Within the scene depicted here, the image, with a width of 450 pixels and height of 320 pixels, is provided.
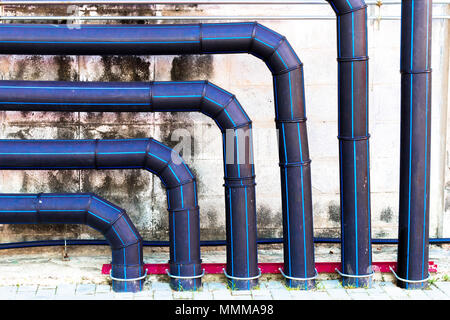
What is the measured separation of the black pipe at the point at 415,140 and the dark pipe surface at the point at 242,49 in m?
1.32

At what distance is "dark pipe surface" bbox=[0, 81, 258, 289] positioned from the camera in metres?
7.90

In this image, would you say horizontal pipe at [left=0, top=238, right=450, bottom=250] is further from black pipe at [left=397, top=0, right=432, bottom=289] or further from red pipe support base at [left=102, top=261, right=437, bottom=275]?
black pipe at [left=397, top=0, right=432, bottom=289]

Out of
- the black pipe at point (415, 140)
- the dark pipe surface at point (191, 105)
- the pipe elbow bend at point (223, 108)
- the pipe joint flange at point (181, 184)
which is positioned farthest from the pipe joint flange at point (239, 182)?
the black pipe at point (415, 140)

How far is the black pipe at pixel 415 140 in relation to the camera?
7.71 metres

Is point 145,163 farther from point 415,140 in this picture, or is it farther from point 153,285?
point 415,140

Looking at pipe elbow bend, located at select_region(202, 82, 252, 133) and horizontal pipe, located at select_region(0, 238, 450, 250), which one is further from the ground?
pipe elbow bend, located at select_region(202, 82, 252, 133)

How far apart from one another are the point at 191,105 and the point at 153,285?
253 centimetres

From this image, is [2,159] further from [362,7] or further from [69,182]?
[362,7]

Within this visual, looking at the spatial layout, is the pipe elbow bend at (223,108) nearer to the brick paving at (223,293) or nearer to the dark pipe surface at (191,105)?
the dark pipe surface at (191,105)

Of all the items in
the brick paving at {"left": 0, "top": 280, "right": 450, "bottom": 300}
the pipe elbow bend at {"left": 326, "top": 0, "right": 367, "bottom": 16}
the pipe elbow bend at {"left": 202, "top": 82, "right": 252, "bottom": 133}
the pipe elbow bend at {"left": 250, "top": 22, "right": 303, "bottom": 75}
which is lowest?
the brick paving at {"left": 0, "top": 280, "right": 450, "bottom": 300}

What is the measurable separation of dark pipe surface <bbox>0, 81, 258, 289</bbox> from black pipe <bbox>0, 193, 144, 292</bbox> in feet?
1.81

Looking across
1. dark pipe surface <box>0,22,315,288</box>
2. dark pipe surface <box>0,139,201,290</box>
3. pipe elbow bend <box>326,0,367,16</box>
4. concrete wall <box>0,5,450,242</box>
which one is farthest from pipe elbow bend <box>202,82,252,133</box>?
pipe elbow bend <box>326,0,367,16</box>

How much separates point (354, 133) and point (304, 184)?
946 millimetres

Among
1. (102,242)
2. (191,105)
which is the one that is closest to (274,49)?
(191,105)
